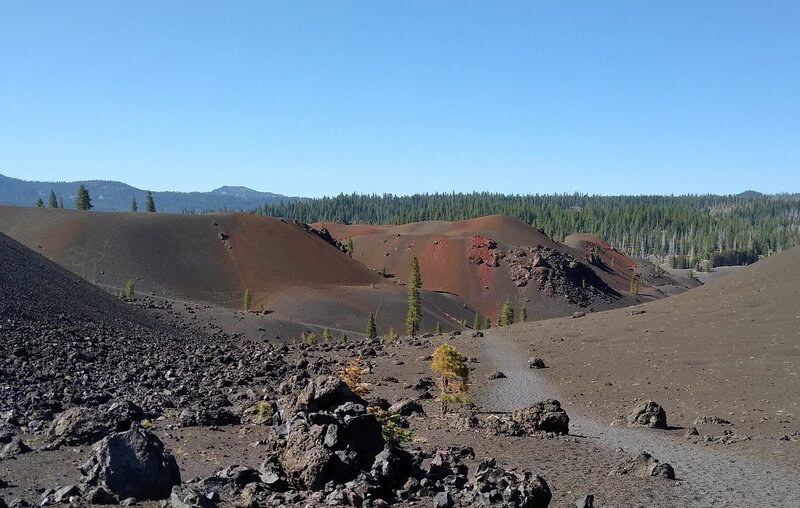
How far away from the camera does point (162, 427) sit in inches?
779

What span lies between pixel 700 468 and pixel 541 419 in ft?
19.7

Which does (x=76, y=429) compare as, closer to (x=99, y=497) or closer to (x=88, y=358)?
(x=99, y=497)

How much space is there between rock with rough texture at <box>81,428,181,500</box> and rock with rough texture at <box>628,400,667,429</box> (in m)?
20.3

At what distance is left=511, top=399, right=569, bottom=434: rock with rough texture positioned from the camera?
22.7 meters

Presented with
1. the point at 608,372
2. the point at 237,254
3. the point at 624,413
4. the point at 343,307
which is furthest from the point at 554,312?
the point at 624,413

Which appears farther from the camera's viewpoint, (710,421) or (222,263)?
(222,263)

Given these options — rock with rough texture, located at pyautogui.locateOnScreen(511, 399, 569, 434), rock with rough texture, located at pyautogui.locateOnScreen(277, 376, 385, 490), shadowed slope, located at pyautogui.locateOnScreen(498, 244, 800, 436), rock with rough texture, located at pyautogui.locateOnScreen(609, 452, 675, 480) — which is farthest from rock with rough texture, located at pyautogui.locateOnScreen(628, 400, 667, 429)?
rock with rough texture, located at pyautogui.locateOnScreen(277, 376, 385, 490)

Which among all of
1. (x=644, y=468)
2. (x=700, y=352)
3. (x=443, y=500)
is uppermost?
(x=443, y=500)

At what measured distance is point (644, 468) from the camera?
16.7 m

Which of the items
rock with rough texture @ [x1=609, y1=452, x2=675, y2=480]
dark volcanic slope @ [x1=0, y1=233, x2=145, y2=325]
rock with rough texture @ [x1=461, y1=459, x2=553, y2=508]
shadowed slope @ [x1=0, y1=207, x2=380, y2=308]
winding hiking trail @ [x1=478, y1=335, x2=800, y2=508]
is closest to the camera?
rock with rough texture @ [x1=461, y1=459, x2=553, y2=508]

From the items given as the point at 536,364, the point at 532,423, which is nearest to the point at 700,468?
the point at 532,423

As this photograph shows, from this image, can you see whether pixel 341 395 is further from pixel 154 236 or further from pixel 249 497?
pixel 154 236

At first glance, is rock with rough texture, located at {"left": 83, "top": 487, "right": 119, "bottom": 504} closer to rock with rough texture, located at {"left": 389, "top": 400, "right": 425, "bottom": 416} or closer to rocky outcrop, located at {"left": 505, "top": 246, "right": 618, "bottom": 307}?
rock with rough texture, located at {"left": 389, "top": 400, "right": 425, "bottom": 416}

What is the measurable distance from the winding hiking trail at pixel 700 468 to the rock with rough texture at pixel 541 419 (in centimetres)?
131
